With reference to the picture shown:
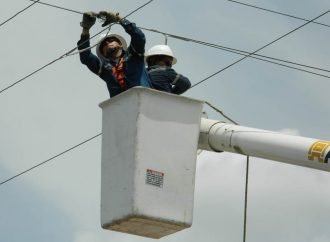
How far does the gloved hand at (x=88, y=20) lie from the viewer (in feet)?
43.1

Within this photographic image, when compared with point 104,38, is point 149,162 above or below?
below

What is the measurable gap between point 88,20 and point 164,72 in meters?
0.74

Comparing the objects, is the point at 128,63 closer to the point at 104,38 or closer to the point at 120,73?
the point at 120,73

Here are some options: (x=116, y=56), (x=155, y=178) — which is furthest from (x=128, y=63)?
(x=155, y=178)

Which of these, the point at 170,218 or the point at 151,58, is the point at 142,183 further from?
the point at 151,58

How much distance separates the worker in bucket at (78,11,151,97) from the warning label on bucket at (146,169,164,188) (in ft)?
2.88

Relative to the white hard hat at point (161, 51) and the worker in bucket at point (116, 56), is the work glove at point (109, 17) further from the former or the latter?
the white hard hat at point (161, 51)

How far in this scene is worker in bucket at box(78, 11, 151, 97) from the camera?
12.9 m

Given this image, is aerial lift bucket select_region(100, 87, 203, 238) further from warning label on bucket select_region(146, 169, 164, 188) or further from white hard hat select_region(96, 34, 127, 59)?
white hard hat select_region(96, 34, 127, 59)

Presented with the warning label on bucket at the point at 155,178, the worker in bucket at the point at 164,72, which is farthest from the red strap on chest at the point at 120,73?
the warning label on bucket at the point at 155,178

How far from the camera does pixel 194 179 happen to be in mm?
12688

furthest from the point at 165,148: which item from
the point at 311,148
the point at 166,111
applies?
the point at 311,148

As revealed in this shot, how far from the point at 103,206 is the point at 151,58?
4.90 feet

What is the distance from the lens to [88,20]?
13.2 meters
